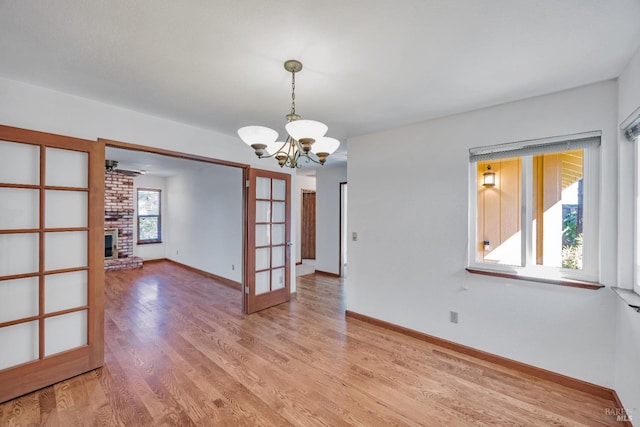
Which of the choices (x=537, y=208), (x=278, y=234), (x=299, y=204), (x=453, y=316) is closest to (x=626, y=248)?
(x=537, y=208)

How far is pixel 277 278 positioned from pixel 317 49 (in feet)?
11.0

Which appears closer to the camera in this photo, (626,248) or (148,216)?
(626,248)

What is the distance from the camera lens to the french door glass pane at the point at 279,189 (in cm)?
427

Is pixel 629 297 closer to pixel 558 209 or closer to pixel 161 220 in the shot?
pixel 558 209

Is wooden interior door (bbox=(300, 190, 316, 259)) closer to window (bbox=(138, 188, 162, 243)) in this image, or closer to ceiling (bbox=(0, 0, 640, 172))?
window (bbox=(138, 188, 162, 243))

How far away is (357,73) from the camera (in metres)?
2.02

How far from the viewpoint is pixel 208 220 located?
6031 mm

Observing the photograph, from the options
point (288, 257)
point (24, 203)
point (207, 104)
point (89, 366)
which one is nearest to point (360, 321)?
point (288, 257)

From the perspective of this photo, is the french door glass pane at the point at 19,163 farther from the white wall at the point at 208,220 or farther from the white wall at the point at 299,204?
the white wall at the point at 299,204

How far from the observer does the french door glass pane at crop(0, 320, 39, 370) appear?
6.67 feet

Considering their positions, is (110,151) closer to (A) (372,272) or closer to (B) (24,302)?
(B) (24,302)

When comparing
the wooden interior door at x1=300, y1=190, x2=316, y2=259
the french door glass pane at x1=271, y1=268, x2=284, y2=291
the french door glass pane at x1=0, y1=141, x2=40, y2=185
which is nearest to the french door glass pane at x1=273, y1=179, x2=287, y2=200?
the french door glass pane at x1=271, y1=268, x2=284, y2=291

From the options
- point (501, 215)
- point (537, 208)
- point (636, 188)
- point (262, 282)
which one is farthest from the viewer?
point (262, 282)

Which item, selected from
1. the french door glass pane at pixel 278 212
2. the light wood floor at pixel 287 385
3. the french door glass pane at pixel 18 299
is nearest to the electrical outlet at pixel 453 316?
the light wood floor at pixel 287 385
